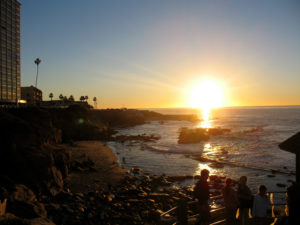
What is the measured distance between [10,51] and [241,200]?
7080 centimetres

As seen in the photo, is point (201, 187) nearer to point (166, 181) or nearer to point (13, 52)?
point (166, 181)

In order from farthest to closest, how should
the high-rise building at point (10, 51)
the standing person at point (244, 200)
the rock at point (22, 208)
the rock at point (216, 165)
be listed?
the high-rise building at point (10, 51)
the rock at point (216, 165)
the rock at point (22, 208)
the standing person at point (244, 200)

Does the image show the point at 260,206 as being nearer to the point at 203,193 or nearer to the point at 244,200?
the point at 244,200

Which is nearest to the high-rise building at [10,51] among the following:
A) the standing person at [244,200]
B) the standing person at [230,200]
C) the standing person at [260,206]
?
the standing person at [230,200]

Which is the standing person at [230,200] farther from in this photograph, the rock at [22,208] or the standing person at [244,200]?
the rock at [22,208]

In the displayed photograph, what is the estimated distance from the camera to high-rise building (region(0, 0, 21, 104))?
5794 cm

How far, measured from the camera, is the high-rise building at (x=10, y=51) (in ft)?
190

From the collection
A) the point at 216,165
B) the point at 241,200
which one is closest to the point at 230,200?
the point at 241,200

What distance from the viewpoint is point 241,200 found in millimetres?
6672

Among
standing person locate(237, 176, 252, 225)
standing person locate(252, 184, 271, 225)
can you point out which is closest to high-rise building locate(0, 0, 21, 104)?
standing person locate(237, 176, 252, 225)

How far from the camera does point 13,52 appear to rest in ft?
204

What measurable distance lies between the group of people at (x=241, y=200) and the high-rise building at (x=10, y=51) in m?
61.5

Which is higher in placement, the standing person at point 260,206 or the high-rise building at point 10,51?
the high-rise building at point 10,51

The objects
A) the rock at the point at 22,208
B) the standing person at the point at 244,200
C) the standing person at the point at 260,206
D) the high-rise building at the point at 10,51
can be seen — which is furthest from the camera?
the high-rise building at the point at 10,51
